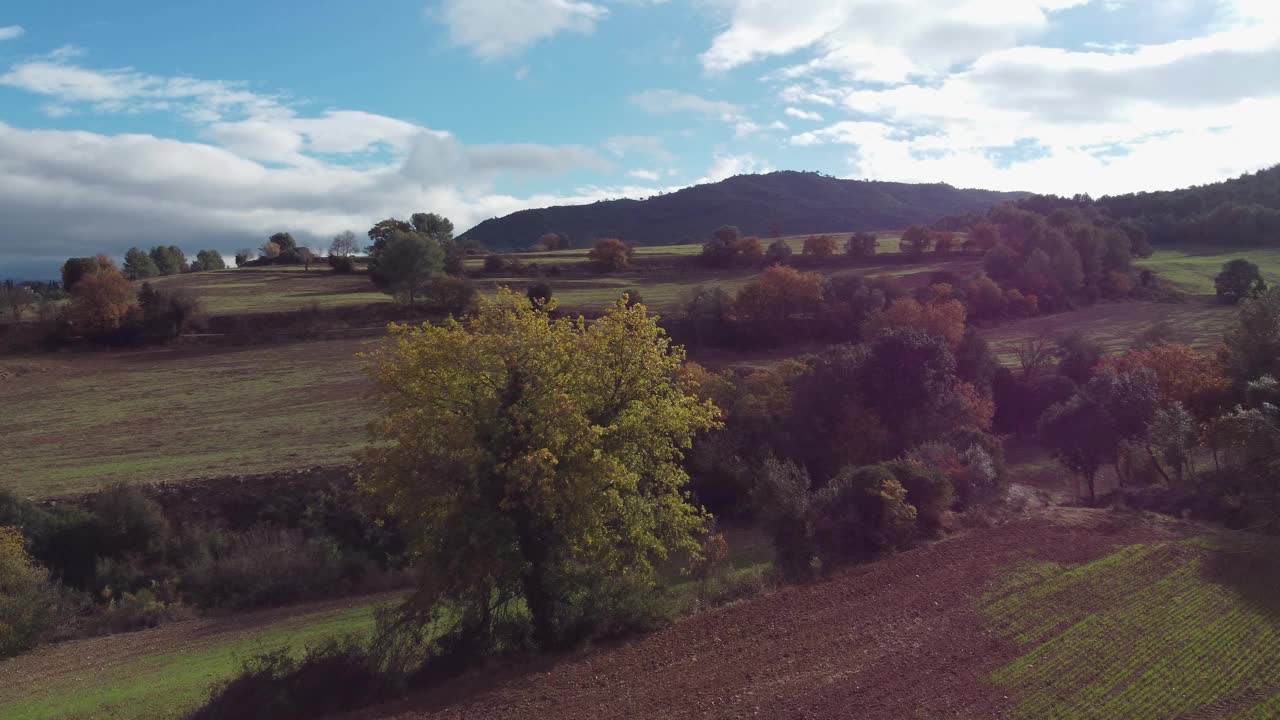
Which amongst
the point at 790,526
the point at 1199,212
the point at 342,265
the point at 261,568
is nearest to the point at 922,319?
the point at 790,526

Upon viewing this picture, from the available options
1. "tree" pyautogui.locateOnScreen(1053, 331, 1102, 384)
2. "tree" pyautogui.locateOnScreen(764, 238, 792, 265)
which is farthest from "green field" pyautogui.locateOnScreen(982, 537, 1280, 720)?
"tree" pyautogui.locateOnScreen(764, 238, 792, 265)

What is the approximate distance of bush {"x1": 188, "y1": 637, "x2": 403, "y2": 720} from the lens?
14.0 metres

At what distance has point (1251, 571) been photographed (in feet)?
54.2

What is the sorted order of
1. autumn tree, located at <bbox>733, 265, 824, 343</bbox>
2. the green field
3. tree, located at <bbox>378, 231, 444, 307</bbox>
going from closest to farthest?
1. the green field
2. autumn tree, located at <bbox>733, 265, 824, 343</bbox>
3. tree, located at <bbox>378, 231, 444, 307</bbox>

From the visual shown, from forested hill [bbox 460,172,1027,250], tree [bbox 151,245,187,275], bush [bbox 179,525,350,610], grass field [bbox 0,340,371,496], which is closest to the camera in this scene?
bush [bbox 179,525,350,610]

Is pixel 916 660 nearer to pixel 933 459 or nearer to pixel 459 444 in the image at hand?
pixel 459 444

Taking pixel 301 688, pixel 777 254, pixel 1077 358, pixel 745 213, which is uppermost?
pixel 745 213

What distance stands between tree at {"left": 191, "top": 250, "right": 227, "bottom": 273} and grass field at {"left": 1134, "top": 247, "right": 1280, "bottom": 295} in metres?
136

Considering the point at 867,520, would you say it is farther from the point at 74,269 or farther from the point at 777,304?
the point at 74,269

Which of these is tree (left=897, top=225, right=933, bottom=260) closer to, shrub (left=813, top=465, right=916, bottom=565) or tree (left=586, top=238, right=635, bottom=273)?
tree (left=586, top=238, right=635, bottom=273)

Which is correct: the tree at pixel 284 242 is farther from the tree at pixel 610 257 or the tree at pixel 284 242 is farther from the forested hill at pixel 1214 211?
the forested hill at pixel 1214 211

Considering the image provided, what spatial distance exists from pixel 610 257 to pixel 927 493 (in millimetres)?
72723

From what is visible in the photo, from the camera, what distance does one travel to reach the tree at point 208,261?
5113 inches

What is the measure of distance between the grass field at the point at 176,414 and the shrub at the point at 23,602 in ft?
16.2
